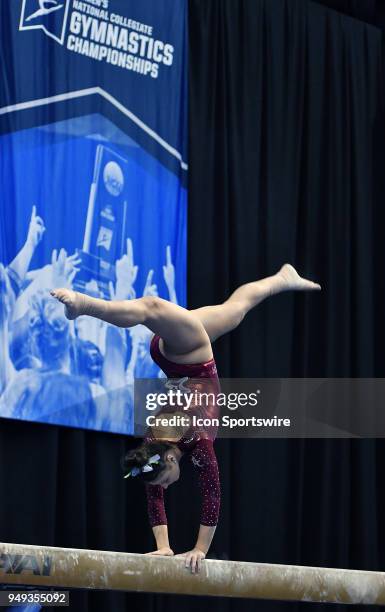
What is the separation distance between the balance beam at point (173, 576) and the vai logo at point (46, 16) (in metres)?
3.68

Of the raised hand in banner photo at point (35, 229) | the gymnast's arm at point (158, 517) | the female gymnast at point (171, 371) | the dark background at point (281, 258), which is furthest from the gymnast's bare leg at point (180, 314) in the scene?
the dark background at point (281, 258)

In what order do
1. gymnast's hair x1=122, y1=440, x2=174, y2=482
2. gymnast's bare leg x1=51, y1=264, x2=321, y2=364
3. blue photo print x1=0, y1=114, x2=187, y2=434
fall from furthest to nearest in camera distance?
1. blue photo print x1=0, y1=114, x2=187, y2=434
2. gymnast's hair x1=122, y1=440, x2=174, y2=482
3. gymnast's bare leg x1=51, y1=264, x2=321, y2=364

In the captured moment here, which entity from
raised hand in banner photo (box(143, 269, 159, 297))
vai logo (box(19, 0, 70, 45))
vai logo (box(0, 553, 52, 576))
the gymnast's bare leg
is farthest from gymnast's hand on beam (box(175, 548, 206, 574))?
vai logo (box(19, 0, 70, 45))

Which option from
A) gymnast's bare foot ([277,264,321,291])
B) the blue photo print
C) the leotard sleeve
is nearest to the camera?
the leotard sleeve

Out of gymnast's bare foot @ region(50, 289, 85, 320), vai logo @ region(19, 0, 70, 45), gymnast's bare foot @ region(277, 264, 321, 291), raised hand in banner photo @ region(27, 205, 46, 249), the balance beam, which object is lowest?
the balance beam

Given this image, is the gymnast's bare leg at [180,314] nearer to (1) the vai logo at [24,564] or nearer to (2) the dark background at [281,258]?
(1) the vai logo at [24,564]

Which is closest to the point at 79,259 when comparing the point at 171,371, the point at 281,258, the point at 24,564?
the point at 281,258

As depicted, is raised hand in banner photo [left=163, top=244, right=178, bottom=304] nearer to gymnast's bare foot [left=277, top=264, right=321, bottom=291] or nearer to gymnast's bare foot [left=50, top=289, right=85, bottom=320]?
gymnast's bare foot [left=277, top=264, right=321, bottom=291]

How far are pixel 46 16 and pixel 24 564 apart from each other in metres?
3.91

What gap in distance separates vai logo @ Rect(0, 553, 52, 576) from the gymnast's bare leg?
0.96 metres

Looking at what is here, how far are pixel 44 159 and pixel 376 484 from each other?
356 centimetres

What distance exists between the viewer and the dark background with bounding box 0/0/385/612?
7.82 metres

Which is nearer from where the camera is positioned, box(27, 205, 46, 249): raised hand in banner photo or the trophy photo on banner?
box(27, 205, 46, 249): raised hand in banner photo

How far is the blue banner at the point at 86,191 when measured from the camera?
23.3 feet
